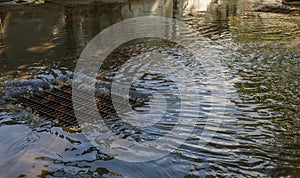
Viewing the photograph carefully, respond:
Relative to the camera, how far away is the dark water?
367cm

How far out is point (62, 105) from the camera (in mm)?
5461

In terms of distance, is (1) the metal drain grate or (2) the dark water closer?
(2) the dark water

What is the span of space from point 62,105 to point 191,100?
2.36 meters

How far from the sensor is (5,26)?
1209cm

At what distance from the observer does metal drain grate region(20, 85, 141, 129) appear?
4992 millimetres

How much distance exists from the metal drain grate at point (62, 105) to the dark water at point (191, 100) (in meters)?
0.24

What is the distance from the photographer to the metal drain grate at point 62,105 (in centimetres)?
499

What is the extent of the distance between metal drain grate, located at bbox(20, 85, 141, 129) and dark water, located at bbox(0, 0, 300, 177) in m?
0.24

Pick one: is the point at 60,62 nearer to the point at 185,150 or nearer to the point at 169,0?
the point at 185,150

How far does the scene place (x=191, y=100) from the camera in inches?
218

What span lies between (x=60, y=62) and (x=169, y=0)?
11805 mm

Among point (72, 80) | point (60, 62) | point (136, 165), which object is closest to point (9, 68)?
point (60, 62)

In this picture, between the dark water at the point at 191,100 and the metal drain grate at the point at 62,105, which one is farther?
the metal drain grate at the point at 62,105

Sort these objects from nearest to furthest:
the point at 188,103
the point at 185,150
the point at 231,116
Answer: the point at 185,150 < the point at 231,116 < the point at 188,103
